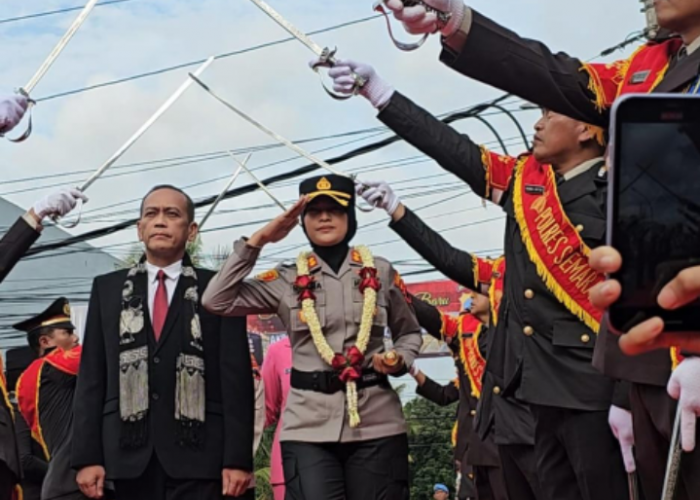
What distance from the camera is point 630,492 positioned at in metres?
3.87

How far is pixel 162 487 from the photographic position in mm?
5379

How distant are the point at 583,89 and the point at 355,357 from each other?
98.0 inches

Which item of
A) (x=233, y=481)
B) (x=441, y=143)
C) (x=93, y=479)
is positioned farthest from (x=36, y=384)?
(x=441, y=143)

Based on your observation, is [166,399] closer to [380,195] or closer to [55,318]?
[380,195]

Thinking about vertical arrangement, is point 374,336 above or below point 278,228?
below

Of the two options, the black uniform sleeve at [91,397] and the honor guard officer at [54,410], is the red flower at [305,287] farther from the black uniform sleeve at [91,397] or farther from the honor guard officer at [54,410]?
the honor guard officer at [54,410]

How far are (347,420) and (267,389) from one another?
104 inches

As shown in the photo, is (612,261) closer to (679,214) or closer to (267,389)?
(679,214)

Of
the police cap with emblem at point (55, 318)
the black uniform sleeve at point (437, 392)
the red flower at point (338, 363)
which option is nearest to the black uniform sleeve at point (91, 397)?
the red flower at point (338, 363)

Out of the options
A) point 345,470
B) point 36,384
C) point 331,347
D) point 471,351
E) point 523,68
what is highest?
point 523,68

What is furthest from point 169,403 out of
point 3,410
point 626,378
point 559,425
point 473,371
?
point 473,371

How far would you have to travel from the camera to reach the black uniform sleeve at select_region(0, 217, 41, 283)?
18.8ft

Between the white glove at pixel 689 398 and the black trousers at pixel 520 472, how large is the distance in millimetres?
1781

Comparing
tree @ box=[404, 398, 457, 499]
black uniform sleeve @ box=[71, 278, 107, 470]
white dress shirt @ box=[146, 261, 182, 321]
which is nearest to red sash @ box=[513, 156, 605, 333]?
white dress shirt @ box=[146, 261, 182, 321]
